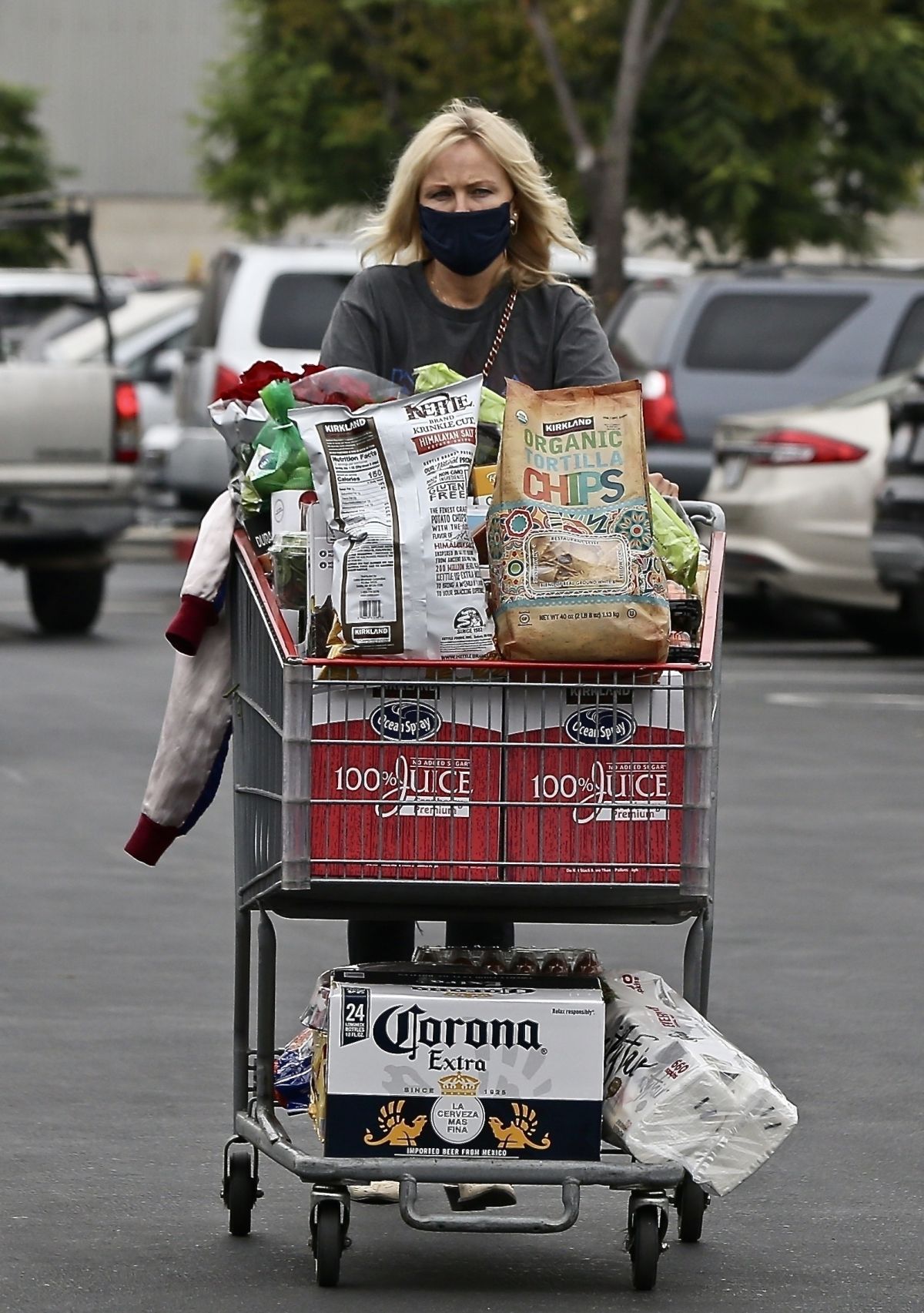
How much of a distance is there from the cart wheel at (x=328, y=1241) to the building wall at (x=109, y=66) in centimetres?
5645

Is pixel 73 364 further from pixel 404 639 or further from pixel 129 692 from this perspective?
pixel 404 639

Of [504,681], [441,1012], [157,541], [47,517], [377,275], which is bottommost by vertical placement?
[157,541]

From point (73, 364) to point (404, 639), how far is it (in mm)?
11574

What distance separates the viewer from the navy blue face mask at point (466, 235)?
4.84m

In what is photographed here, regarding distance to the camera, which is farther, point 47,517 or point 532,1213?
point 47,517

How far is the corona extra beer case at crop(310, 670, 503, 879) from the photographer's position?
13.8 ft

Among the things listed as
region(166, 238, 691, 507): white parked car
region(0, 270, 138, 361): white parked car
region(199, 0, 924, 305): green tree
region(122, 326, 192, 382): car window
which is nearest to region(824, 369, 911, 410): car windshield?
region(166, 238, 691, 507): white parked car

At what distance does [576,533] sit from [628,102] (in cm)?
2033

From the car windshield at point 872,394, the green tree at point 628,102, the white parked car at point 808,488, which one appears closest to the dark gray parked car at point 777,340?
the car windshield at point 872,394

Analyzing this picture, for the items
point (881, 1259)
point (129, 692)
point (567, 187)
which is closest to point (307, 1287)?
point (881, 1259)

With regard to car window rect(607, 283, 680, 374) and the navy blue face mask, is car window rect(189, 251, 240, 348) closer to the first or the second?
car window rect(607, 283, 680, 374)

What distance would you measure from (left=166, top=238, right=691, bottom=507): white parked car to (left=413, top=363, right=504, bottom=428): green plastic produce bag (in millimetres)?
12477

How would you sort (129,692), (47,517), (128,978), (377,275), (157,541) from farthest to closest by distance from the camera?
(157,541) < (47,517) < (129,692) < (128,978) < (377,275)

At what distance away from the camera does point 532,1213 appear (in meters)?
4.85
